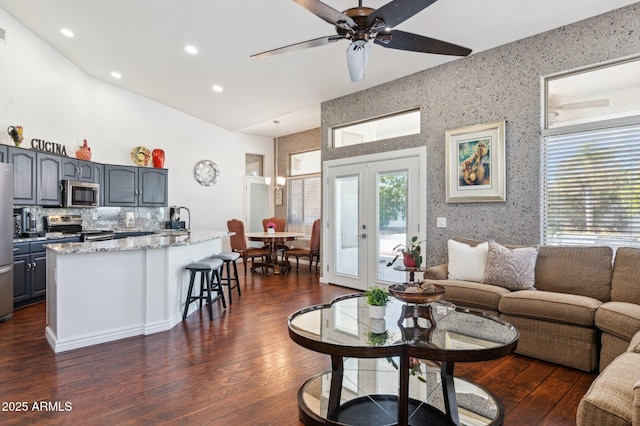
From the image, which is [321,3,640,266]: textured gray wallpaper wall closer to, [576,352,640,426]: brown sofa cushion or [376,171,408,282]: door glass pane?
[376,171,408,282]: door glass pane

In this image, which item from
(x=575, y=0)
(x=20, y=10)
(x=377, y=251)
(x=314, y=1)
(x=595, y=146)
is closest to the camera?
(x=314, y=1)

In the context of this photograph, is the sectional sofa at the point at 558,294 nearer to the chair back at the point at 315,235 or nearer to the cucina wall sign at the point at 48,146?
the chair back at the point at 315,235

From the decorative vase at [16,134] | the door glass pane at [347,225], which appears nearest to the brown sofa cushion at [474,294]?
the door glass pane at [347,225]

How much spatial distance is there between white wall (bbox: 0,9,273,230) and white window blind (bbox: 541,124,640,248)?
260 inches

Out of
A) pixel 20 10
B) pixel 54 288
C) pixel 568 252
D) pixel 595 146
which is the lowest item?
pixel 54 288

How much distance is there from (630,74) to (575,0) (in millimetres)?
891

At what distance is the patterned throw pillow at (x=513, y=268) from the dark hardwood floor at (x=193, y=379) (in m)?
0.70

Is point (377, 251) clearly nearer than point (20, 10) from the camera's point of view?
No

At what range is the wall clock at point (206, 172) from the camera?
7953 millimetres

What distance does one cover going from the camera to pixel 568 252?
3.36 metres

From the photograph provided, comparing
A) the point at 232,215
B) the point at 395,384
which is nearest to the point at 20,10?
the point at 232,215

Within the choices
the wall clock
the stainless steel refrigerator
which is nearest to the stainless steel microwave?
the stainless steel refrigerator

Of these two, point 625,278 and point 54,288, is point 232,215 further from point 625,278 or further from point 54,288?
point 625,278

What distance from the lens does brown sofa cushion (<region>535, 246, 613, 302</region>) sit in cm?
312
